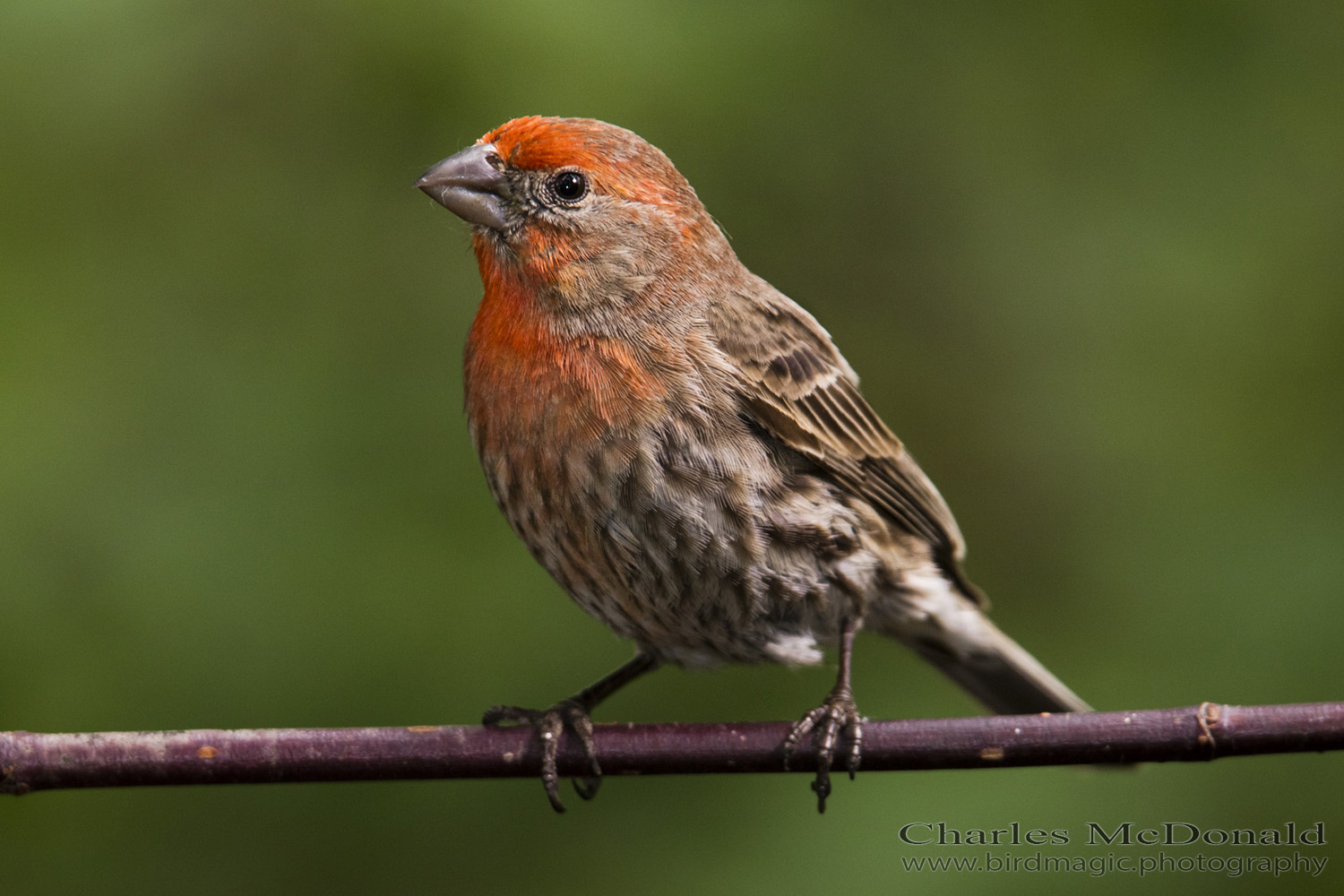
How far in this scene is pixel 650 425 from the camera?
356cm

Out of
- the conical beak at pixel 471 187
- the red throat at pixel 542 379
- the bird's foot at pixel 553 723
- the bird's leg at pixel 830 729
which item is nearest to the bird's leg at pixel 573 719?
the bird's foot at pixel 553 723

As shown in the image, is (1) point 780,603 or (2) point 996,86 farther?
(2) point 996,86

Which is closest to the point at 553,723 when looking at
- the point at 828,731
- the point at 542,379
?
the point at 828,731

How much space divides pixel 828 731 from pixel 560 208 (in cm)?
148

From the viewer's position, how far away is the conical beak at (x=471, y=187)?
12.1 feet

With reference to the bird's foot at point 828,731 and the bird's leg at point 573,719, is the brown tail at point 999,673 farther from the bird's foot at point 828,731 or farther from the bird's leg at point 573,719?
the bird's leg at point 573,719

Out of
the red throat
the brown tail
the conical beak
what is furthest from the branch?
the brown tail

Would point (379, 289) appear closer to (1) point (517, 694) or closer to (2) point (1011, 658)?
(1) point (517, 694)

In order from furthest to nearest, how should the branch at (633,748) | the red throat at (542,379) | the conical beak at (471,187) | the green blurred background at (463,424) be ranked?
the green blurred background at (463,424)
the conical beak at (471,187)
the red throat at (542,379)
the branch at (633,748)

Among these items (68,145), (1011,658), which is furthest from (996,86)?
(68,145)

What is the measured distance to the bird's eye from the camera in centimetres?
374

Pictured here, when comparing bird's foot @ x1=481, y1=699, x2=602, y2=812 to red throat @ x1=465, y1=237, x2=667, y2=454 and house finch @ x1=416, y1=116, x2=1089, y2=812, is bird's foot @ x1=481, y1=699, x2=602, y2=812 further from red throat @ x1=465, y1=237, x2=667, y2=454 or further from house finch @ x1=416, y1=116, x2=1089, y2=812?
red throat @ x1=465, y1=237, x2=667, y2=454

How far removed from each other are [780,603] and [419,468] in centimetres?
131

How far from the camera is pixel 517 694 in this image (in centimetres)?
439
